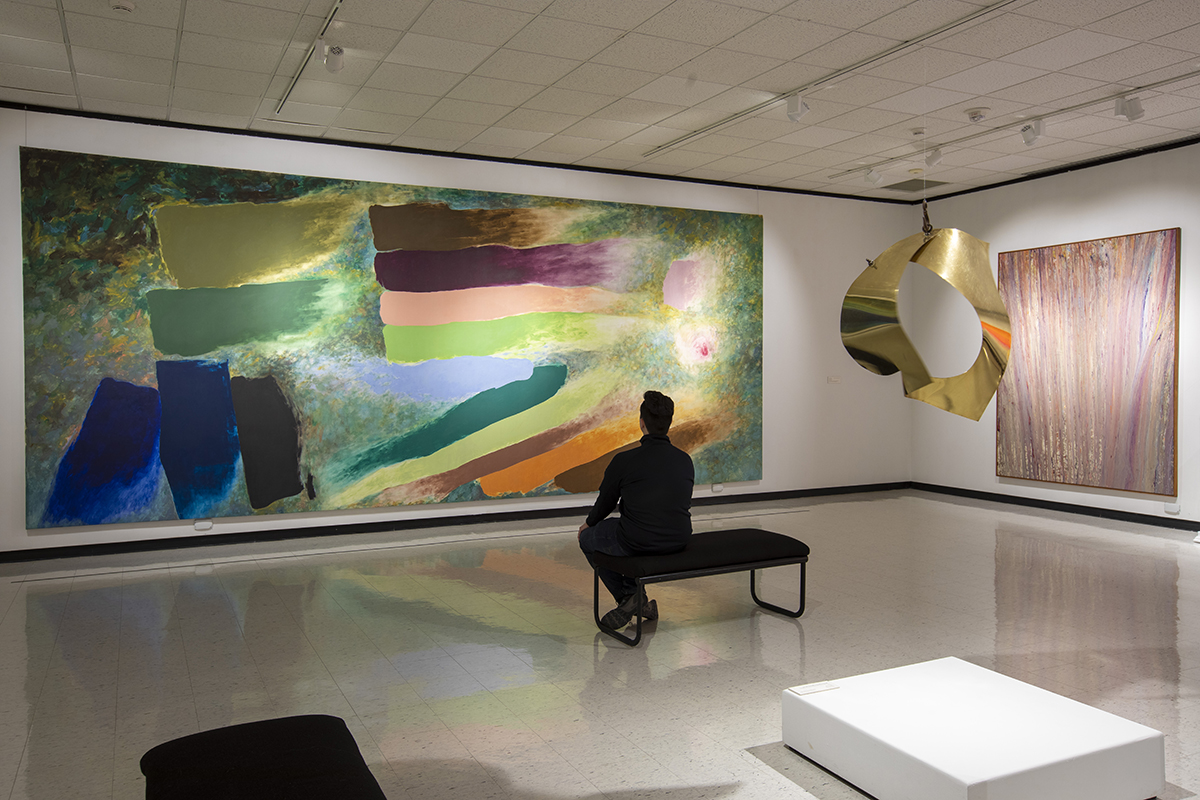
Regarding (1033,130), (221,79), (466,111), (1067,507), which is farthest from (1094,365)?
(221,79)

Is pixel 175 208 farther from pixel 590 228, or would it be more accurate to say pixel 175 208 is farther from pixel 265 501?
pixel 590 228

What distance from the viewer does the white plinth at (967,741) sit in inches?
104

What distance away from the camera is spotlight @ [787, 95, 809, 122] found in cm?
650

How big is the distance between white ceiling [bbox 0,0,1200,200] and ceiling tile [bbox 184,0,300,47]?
2cm

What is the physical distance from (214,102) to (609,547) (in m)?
4.73

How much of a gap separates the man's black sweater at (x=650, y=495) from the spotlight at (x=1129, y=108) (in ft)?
15.6

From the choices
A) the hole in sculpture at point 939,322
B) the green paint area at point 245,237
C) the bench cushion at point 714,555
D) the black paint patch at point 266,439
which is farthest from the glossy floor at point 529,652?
the hole in sculpture at point 939,322

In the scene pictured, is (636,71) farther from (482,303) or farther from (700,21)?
(482,303)

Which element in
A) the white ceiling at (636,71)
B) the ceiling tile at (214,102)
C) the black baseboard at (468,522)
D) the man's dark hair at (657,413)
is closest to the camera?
the man's dark hair at (657,413)

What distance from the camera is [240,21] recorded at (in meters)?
5.14

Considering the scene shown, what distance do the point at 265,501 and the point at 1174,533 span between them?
323 inches

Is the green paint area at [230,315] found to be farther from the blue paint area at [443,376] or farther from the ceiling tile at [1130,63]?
the ceiling tile at [1130,63]

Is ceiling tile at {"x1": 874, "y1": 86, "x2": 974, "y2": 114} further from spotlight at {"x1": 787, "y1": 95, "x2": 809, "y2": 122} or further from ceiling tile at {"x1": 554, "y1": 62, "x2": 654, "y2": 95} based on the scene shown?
ceiling tile at {"x1": 554, "y1": 62, "x2": 654, "y2": 95}

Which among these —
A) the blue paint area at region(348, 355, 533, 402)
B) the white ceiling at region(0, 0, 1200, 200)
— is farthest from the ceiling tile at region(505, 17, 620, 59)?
the blue paint area at region(348, 355, 533, 402)
